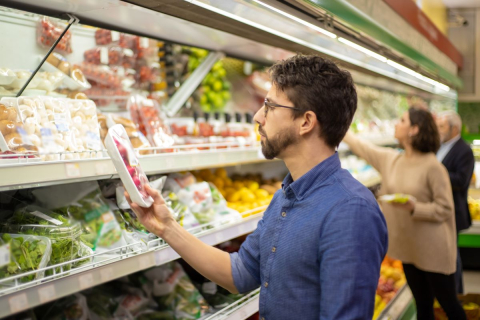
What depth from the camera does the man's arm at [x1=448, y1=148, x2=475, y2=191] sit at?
387 cm

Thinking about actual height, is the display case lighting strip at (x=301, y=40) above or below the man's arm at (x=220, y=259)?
above

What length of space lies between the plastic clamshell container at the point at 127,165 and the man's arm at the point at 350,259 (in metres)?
0.53

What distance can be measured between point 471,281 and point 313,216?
4.78 meters

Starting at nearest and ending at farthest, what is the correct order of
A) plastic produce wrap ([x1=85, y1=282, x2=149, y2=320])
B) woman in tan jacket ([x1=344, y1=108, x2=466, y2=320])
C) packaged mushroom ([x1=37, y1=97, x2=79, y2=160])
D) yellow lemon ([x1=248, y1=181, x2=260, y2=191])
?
packaged mushroom ([x1=37, y1=97, x2=79, y2=160]) → plastic produce wrap ([x1=85, y1=282, x2=149, y2=320]) → yellow lemon ([x1=248, y1=181, x2=260, y2=191]) → woman in tan jacket ([x1=344, y1=108, x2=466, y2=320])

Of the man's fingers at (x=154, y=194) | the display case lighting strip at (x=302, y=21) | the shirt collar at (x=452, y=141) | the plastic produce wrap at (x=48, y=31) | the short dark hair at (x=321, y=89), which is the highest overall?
the display case lighting strip at (x=302, y=21)

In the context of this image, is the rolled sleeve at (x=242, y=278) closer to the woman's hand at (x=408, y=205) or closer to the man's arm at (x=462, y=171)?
the woman's hand at (x=408, y=205)

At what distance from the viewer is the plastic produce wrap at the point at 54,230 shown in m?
1.40

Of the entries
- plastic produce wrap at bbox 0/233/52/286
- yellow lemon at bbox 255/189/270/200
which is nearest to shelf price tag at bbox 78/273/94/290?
plastic produce wrap at bbox 0/233/52/286

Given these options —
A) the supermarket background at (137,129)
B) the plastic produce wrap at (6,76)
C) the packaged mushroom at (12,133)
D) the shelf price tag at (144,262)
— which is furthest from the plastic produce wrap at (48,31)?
the shelf price tag at (144,262)

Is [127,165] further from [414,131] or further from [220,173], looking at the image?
[414,131]

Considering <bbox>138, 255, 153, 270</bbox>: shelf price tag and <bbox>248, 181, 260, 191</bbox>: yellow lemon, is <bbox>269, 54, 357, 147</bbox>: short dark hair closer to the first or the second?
<bbox>138, 255, 153, 270</bbox>: shelf price tag

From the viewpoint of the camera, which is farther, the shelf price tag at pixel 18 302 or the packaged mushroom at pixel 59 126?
the packaged mushroom at pixel 59 126

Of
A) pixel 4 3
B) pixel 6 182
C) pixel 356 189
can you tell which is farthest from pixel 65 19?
pixel 356 189

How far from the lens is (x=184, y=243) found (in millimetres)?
1539
